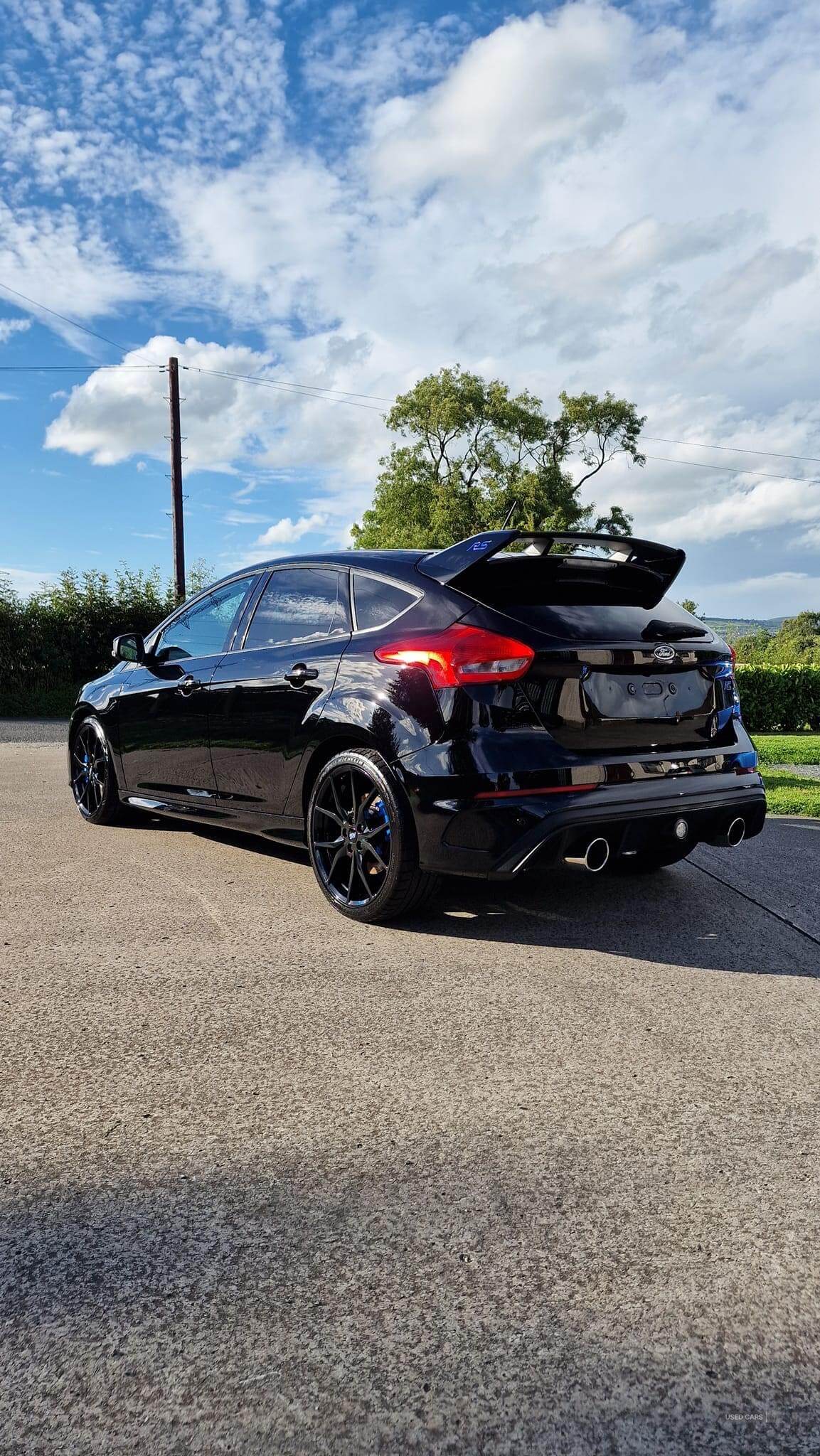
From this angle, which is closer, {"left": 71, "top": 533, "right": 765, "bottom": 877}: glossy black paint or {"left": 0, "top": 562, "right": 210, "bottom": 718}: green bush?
{"left": 71, "top": 533, "right": 765, "bottom": 877}: glossy black paint

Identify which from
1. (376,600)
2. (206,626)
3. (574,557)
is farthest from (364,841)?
(206,626)

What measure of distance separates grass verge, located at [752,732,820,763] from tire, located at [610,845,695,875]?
7.33 meters

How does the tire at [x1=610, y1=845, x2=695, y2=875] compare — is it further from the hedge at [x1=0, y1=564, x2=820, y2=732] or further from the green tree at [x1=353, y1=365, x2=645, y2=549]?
the green tree at [x1=353, y1=365, x2=645, y2=549]

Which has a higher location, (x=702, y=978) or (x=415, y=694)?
(x=415, y=694)

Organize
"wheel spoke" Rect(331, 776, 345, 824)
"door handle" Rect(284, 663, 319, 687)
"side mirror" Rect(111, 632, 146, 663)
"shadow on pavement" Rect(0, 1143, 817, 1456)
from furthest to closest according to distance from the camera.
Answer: "side mirror" Rect(111, 632, 146, 663) < "door handle" Rect(284, 663, 319, 687) < "wheel spoke" Rect(331, 776, 345, 824) < "shadow on pavement" Rect(0, 1143, 817, 1456)

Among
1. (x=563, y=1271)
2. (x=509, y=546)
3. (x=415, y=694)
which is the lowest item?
(x=563, y=1271)

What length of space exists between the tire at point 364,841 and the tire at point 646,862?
4.68 feet

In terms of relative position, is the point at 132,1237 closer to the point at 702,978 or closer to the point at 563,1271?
the point at 563,1271

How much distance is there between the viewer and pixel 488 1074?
9.86 ft

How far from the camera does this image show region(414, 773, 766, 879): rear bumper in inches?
158

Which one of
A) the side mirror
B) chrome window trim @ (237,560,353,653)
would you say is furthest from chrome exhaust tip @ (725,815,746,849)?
the side mirror

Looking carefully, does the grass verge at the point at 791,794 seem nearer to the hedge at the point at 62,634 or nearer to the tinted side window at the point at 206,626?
the tinted side window at the point at 206,626

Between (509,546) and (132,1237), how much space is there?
10.1 feet

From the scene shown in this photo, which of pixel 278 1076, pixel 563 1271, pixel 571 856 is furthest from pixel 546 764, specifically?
pixel 563 1271
